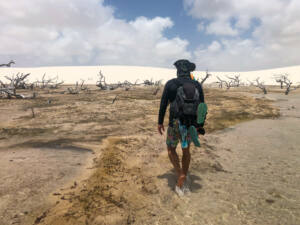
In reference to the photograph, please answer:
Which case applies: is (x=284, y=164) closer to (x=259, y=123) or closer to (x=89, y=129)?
(x=259, y=123)

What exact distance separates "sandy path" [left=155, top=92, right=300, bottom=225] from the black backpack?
1014 mm

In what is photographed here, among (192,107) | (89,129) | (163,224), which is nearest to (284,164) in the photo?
(192,107)

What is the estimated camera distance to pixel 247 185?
296 centimetres

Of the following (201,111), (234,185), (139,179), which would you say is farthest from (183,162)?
(234,185)

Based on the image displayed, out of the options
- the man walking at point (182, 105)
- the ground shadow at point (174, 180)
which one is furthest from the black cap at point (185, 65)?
the ground shadow at point (174, 180)

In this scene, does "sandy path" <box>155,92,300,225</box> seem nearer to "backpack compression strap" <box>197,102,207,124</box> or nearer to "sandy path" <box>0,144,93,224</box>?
"backpack compression strap" <box>197,102,207,124</box>

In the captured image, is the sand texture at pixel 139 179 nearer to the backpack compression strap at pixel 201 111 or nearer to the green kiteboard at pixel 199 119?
the green kiteboard at pixel 199 119

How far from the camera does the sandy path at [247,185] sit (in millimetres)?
2273

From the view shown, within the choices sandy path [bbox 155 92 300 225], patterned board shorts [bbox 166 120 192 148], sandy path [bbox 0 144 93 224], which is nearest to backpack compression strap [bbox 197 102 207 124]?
patterned board shorts [bbox 166 120 192 148]

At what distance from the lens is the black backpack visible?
249cm

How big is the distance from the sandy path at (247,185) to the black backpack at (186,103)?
3.33 ft

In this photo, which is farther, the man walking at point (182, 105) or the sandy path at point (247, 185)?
the man walking at point (182, 105)

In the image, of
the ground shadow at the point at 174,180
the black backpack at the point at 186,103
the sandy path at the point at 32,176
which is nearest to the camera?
the sandy path at the point at 32,176

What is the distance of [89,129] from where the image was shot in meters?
6.13
